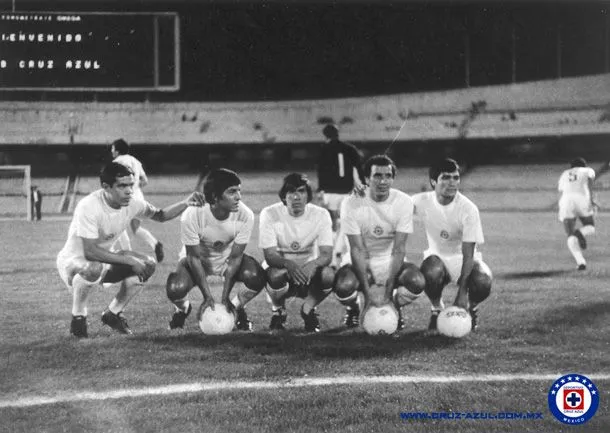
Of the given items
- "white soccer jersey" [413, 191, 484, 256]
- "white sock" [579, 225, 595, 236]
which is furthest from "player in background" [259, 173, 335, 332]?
"white sock" [579, 225, 595, 236]

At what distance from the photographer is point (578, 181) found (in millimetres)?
6961

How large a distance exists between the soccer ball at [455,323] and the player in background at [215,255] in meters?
1.08

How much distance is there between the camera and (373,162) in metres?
3.75

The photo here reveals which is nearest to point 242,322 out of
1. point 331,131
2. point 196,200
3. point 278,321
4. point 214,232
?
point 278,321

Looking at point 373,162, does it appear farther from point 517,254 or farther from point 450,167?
point 517,254

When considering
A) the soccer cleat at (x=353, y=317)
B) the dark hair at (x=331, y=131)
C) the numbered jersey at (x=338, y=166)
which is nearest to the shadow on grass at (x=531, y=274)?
the numbered jersey at (x=338, y=166)

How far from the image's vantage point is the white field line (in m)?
2.73

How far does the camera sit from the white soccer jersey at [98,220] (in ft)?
12.3

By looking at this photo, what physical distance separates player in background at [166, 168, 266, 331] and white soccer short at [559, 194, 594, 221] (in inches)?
173

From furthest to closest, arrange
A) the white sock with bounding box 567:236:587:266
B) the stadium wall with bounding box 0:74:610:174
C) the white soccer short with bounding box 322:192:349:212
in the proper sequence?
1. the stadium wall with bounding box 0:74:610:174
2. the white soccer short with bounding box 322:192:349:212
3. the white sock with bounding box 567:236:587:266

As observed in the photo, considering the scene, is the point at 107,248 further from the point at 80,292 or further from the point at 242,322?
the point at 242,322

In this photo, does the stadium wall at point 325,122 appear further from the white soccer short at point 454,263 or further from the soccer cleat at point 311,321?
the soccer cleat at point 311,321

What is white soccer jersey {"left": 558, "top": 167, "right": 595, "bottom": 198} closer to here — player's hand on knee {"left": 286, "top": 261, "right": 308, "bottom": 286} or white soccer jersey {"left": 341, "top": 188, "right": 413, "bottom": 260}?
white soccer jersey {"left": 341, "top": 188, "right": 413, "bottom": 260}

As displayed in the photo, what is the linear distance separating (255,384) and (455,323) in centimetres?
132
